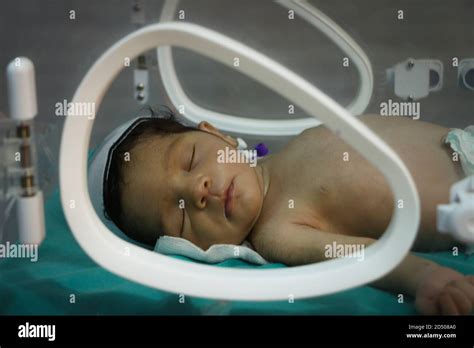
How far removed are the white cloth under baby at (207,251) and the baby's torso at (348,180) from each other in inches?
2.0

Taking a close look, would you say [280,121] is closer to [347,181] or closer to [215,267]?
[347,181]

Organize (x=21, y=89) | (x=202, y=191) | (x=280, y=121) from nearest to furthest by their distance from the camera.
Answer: (x=21, y=89) → (x=202, y=191) → (x=280, y=121)

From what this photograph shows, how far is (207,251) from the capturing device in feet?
2.75

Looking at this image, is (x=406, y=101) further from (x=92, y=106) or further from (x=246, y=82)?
(x=92, y=106)

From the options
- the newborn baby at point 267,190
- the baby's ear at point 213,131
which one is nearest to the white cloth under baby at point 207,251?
the newborn baby at point 267,190

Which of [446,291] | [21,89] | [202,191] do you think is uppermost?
[21,89]

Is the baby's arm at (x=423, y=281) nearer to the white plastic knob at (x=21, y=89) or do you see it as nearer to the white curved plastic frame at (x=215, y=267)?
the white curved plastic frame at (x=215, y=267)

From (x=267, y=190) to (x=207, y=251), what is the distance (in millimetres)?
126

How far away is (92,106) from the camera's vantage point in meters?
0.68

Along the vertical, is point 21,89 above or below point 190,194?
above

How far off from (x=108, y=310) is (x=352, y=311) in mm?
284

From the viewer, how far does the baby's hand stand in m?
0.72

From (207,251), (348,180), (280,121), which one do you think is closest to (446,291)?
(348,180)
